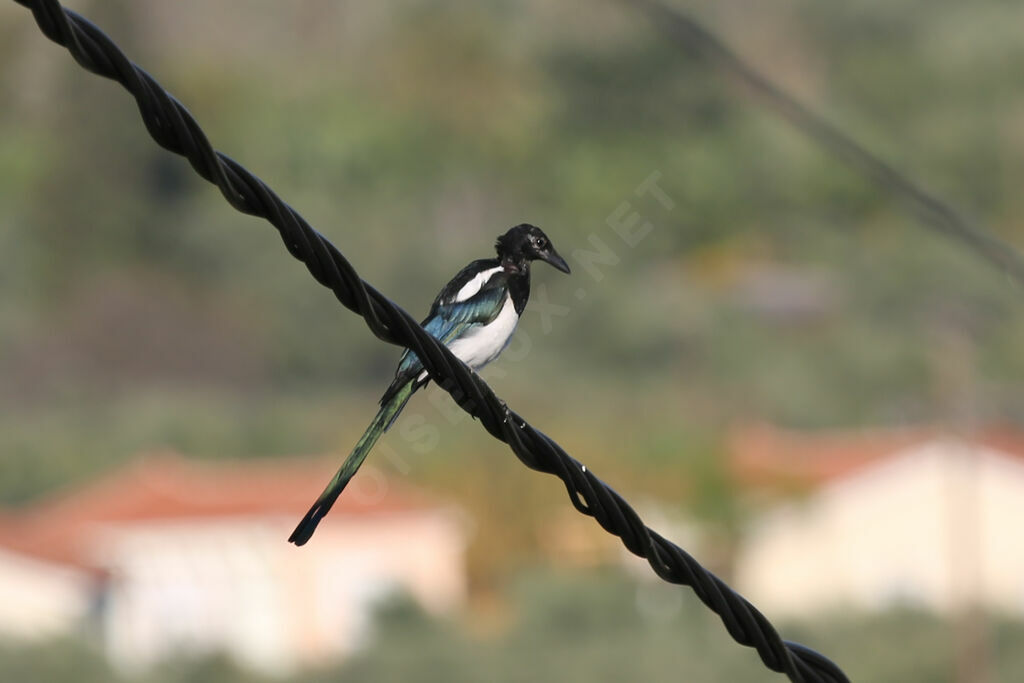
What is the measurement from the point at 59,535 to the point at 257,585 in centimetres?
697

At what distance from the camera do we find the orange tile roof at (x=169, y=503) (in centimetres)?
5728

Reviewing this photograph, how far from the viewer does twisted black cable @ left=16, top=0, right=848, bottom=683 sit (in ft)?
9.77

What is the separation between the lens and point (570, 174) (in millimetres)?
127688

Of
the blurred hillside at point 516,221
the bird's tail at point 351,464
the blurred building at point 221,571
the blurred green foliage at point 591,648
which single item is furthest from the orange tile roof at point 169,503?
the bird's tail at point 351,464

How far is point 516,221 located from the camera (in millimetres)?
90250

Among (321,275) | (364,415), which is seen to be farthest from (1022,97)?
(321,275)

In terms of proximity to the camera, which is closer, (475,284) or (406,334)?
(406,334)

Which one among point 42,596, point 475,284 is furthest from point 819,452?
point 475,284

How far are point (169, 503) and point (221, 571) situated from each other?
3238 millimetres

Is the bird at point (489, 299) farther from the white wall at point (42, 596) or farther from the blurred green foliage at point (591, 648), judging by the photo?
A: the white wall at point (42, 596)

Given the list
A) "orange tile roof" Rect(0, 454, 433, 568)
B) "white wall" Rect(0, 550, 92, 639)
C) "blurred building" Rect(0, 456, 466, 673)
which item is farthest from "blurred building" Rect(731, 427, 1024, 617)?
"white wall" Rect(0, 550, 92, 639)

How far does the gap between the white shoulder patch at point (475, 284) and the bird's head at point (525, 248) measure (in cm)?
5

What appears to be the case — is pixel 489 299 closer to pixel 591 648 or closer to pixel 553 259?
pixel 553 259

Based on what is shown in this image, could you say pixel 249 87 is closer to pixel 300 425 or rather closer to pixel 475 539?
pixel 300 425
